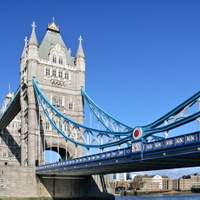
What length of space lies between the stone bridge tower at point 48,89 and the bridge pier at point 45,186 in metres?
3.39

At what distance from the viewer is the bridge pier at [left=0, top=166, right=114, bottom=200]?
49250 mm

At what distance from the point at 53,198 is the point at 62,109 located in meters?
13.4

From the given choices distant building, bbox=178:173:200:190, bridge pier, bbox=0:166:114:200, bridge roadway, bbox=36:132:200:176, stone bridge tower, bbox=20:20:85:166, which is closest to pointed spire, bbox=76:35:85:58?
stone bridge tower, bbox=20:20:85:166

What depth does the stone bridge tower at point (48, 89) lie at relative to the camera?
56.2 m

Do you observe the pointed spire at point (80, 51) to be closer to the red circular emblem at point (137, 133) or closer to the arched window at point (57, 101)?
the arched window at point (57, 101)

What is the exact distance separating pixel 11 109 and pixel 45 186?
62.2 ft

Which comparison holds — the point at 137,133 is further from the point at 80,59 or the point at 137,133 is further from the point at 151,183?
the point at 151,183

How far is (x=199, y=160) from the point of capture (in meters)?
31.5

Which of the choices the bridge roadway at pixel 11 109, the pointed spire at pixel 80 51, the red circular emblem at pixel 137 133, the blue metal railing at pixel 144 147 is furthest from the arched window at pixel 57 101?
the red circular emblem at pixel 137 133

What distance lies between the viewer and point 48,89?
5912 centimetres

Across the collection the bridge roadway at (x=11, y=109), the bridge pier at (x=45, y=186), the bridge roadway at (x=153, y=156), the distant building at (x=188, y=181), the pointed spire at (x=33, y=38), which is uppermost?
the pointed spire at (x=33, y=38)

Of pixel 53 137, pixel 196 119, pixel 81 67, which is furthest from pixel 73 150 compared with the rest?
pixel 196 119

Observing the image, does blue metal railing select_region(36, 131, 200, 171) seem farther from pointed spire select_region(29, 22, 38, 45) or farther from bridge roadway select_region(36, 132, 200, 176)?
pointed spire select_region(29, 22, 38, 45)

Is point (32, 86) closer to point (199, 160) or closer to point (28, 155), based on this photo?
point (28, 155)
